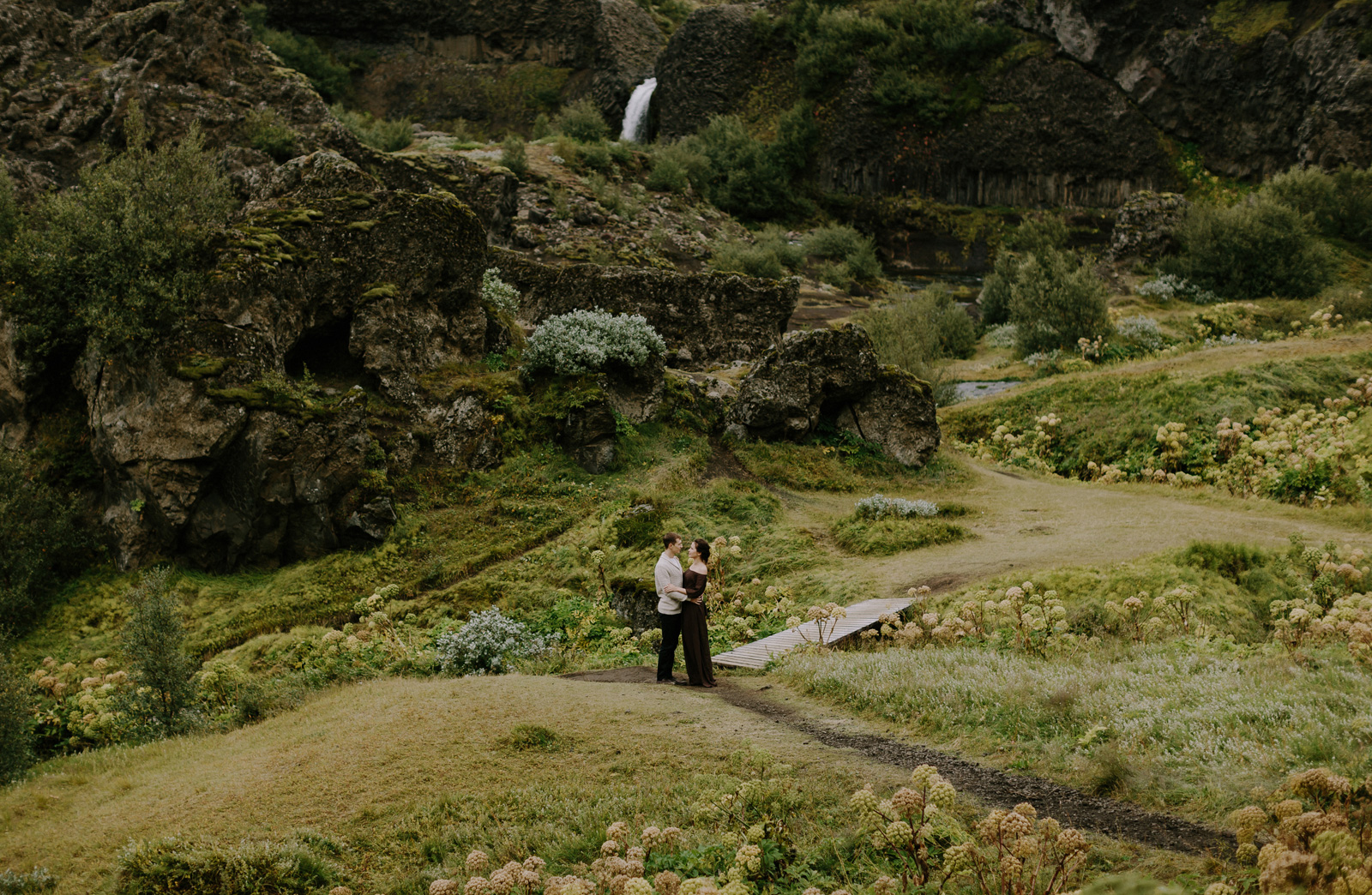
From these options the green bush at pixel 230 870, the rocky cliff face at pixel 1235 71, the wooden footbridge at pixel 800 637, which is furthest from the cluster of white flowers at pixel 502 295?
the rocky cliff face at pixel 1235 71

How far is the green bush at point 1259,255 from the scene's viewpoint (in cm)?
2895

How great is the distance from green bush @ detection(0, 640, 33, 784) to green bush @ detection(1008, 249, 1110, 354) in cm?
2587

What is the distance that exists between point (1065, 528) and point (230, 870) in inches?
465

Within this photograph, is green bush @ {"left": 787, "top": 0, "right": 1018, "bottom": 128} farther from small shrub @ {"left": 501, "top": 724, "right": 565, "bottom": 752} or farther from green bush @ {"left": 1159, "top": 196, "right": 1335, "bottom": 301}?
small shrub @ {"left": 501, "top": 724, "right": 565, "bottom": 752}

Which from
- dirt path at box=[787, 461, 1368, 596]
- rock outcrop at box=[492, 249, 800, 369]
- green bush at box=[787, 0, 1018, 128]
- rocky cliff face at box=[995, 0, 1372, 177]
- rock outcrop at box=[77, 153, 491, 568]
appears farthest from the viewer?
green bush at box=[787, 0, 1018, 128]

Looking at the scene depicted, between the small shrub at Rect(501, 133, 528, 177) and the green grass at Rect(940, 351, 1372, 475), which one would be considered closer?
the green grass at Rect(940, 351, 1372, 475)

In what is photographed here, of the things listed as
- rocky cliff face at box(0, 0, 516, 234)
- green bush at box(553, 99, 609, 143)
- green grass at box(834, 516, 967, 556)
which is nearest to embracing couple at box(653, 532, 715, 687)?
green grass at box(834, 516, 967, 556)

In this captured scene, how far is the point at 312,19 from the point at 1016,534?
6943cm

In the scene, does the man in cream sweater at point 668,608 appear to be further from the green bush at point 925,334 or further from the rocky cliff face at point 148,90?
the rocky cliff face at point 148,90

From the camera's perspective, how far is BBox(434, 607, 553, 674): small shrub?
9.73m

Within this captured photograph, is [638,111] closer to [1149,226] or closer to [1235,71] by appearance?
[1235,71]

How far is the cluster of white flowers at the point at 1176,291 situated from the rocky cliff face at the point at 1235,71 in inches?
691

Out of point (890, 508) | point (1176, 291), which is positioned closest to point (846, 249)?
point (1176, 291)

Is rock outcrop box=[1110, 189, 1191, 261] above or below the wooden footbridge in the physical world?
above
